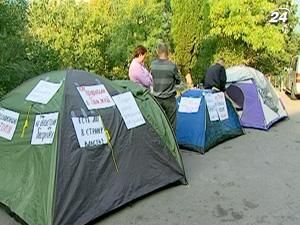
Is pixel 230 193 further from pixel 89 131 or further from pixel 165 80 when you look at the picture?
pixel 165 80

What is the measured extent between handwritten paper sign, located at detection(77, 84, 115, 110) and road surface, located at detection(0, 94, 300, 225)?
1.17 meters

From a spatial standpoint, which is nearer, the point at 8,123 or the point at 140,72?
the point at 8,123

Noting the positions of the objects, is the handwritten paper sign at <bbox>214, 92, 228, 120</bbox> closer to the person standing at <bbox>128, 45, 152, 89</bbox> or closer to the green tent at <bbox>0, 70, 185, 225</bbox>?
the person standing at <bbox>128, 45, 152, 89</bbox>

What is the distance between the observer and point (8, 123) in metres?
4.93

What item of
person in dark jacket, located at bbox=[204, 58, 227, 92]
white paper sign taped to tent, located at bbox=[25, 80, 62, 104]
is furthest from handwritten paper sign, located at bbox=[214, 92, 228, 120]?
white paper sign taped to tent, located at bbox=[25, 80, 62, 104]

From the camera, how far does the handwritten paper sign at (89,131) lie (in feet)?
14.9

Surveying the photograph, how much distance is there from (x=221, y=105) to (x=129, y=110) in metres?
3.09

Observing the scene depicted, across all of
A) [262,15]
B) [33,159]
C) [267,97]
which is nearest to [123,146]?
[33,159]

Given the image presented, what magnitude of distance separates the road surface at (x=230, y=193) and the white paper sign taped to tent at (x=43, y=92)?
128 cm

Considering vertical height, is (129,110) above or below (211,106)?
above

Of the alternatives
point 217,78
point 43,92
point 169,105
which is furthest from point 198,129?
point 43,92

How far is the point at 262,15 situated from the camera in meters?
19.3

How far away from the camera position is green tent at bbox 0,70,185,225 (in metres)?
4.28

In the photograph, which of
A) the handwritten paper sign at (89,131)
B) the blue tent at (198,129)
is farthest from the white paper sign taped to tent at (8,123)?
the blue tent at (198,129)
